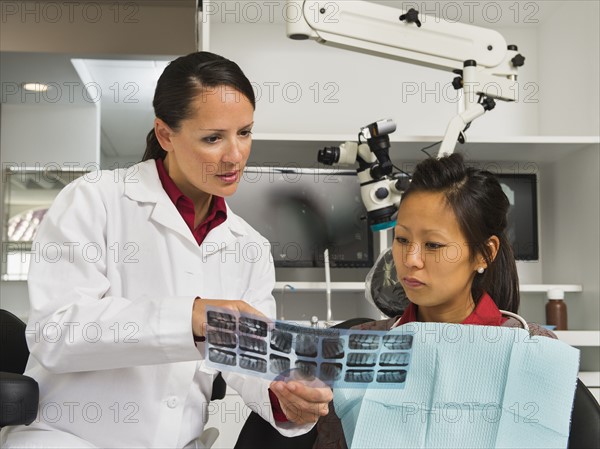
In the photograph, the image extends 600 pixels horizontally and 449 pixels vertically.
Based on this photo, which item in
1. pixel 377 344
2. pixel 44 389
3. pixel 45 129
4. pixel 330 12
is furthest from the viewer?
pixel 45 129

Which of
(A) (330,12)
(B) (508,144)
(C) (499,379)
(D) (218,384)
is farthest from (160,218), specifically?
(B) (508,144)

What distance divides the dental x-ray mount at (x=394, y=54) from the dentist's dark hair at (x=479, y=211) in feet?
2.08

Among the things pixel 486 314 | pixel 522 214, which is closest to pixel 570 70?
pixel 522 214

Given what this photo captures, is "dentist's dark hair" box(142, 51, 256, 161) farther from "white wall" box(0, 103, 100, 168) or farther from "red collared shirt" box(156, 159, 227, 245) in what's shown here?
"white wall" box(0, 103, 100, 168)

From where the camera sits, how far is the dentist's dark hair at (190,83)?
4.17 ft

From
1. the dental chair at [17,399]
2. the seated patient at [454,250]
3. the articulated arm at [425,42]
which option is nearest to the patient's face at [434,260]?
the seated patient at [454,250]

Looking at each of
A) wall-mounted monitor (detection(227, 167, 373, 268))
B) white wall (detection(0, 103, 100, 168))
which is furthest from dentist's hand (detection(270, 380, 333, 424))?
white wall (detection(0, 103, 100, 168))

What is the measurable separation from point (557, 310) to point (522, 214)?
43cm

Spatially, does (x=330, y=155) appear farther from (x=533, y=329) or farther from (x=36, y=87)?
(x=36, y=87)

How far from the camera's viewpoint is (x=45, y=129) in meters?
4.23

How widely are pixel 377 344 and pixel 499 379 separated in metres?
0.25

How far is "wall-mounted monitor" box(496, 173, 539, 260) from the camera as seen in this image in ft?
8.91

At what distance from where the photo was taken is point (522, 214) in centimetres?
273

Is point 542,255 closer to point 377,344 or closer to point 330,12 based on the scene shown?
point 330,12
